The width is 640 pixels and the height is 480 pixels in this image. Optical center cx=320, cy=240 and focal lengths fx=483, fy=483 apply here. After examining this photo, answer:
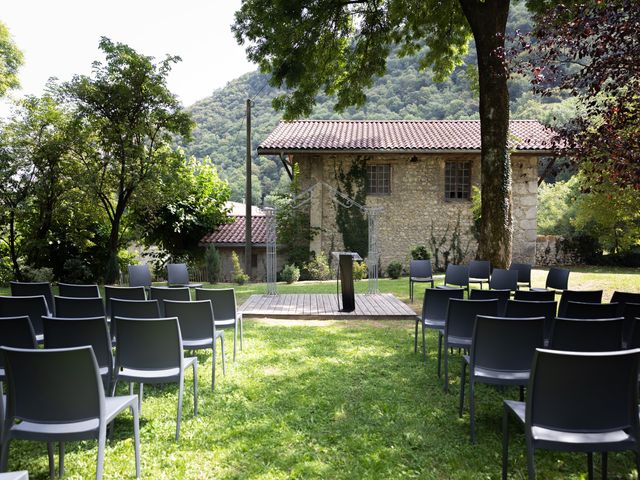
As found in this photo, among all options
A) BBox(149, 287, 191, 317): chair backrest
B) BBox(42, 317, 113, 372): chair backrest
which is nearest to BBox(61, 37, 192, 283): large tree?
BBox(149, 287, 191, 317): chair backrest

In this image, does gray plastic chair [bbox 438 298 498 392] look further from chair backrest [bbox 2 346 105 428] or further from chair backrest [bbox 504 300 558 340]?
chair backrest [bbox 2 346 105 428]

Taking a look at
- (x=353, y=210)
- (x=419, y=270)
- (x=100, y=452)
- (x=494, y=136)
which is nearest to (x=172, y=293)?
(x=100, y=452)

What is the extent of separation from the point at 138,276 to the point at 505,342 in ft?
22.5

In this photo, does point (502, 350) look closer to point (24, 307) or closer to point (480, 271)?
point (24, 307)

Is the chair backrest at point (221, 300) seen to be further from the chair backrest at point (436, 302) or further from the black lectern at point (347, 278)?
the black lectern at point (347, 278)

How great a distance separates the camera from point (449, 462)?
10.1 feet

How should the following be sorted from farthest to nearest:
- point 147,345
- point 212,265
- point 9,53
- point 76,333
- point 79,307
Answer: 1. point 9,53
2. point 212,265
3. point 79,307
4. point 147,345
5. point 76,333

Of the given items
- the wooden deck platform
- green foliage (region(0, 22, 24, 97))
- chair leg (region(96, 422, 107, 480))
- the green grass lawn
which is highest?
green foliage (region(0, 22, 24, 97))

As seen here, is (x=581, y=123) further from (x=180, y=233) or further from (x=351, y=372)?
(x=180, y=233)

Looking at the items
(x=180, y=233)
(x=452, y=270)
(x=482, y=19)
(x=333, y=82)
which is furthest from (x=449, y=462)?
(x=180, y=233)

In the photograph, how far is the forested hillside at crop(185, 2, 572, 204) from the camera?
3422 centimetres

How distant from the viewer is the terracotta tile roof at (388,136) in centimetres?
1725

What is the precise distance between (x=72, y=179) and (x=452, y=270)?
10882 millimetres

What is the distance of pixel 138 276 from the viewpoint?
858 cm
